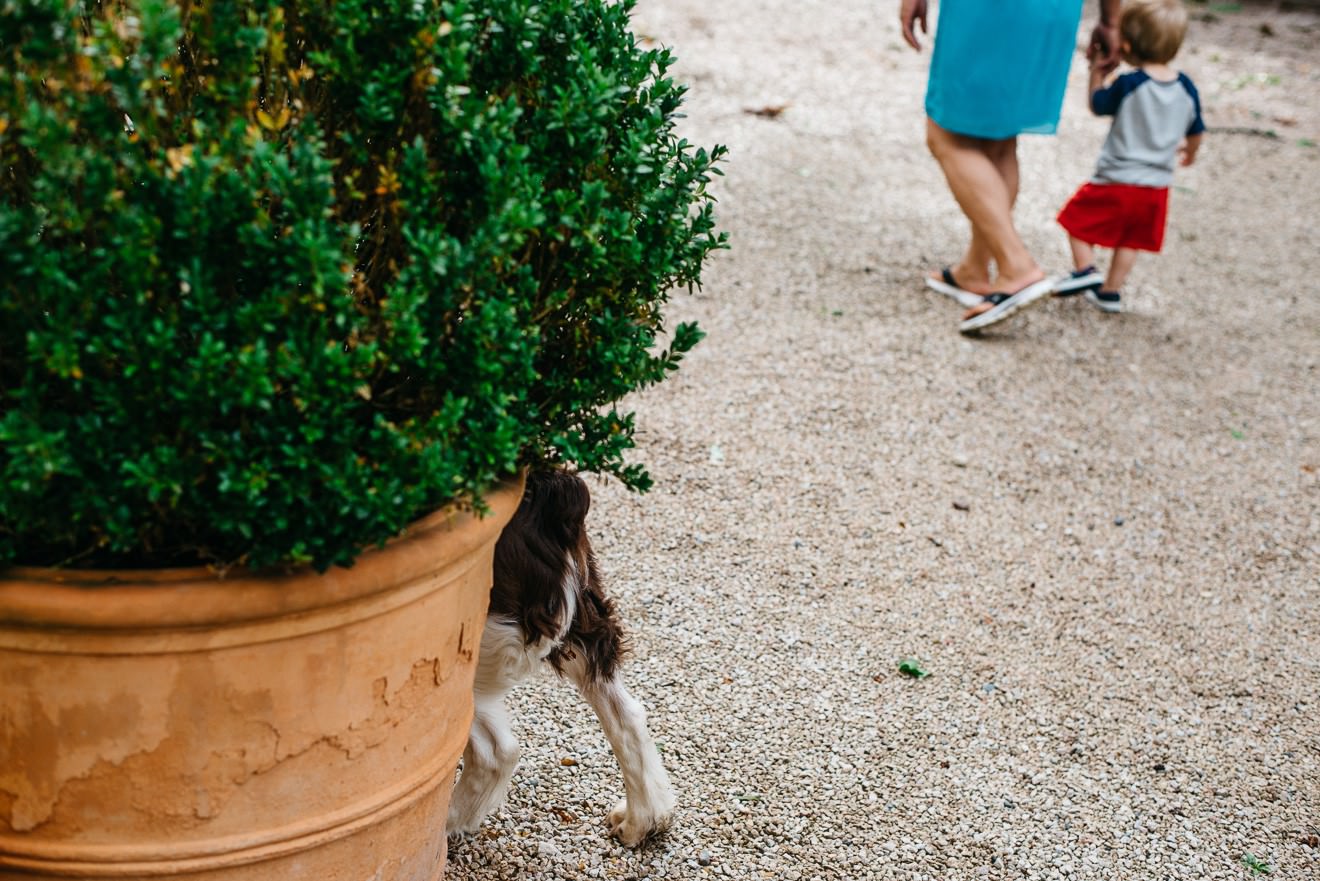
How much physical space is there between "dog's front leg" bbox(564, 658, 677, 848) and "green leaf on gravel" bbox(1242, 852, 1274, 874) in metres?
1.38

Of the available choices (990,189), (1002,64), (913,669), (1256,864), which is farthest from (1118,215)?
(1256,864)

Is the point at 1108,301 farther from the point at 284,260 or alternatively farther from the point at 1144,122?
the point at 284,260

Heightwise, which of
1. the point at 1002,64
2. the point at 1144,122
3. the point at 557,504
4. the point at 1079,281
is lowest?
the point at 1079,281

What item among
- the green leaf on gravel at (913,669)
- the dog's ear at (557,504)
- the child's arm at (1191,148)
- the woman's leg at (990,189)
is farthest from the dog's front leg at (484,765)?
the child's arm at (1191,148)

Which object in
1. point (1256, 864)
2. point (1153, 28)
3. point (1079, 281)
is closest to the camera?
point (1256, 864)

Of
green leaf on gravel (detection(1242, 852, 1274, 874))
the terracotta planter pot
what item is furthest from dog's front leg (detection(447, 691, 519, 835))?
green leaf on gravel (detection(1242, 852, 1274, 874))

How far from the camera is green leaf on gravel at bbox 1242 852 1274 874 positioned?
3180 millimetres

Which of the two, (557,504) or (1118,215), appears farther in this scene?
(1118,215)

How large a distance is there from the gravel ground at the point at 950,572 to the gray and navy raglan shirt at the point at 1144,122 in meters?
0.71

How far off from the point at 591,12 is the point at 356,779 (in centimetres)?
131

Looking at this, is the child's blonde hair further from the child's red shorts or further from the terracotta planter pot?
the terracotta planter pot

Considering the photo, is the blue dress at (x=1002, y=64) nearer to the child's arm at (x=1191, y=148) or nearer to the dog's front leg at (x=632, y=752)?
the child's arm at (x=1191, y=148)

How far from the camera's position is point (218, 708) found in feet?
6.38

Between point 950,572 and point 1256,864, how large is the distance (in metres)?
1.38
